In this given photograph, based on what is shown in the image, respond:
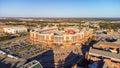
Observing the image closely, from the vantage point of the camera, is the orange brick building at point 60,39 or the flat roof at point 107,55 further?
the orange brick building at point 60,39

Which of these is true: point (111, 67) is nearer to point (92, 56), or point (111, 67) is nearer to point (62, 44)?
point (92, 56)

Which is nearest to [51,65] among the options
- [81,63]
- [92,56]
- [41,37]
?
[81,63]

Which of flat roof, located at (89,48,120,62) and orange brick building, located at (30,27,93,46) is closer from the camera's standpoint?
flat roof, located at (89,48,120,62)

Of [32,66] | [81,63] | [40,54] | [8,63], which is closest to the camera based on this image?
[32,66]

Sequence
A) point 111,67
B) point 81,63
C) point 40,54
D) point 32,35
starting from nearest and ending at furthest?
point 111,67
point 81,63
point 40,54
point 32,35

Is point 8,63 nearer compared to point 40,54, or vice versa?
point 8,63

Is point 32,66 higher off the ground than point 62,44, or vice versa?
point 32,66

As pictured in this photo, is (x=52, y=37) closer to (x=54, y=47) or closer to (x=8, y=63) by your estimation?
(x=54, y=47)

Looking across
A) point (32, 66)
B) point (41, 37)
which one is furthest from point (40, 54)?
point (32, 66)

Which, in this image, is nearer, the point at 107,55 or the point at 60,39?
the point at 107,55
